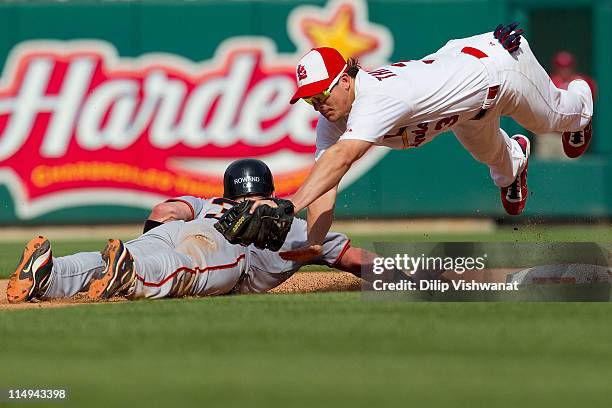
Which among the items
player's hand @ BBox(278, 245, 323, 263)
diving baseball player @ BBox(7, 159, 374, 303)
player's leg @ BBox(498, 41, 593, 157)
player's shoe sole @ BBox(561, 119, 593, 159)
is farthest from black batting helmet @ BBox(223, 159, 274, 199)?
player's shoe sole @ BBox(561, 119, 593, 159)

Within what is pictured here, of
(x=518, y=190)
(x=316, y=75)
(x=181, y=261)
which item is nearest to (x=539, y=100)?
(x=518, y=190)

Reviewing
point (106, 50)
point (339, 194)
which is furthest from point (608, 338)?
point (106, 50)

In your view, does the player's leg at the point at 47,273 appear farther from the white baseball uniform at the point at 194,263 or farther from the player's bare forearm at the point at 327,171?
the player's bare forearm at the point at 327,171

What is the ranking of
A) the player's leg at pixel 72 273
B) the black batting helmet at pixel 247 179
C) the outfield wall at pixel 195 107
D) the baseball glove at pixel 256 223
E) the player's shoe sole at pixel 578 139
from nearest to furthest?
the baseball glove at pixel 256 223, the player's leg at pixel 72 273, the black batting helmet at pixel 247 179, the player's shoe sole at pixel 578 139, the outfield wall at pixel 195 107

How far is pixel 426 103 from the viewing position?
6500mm

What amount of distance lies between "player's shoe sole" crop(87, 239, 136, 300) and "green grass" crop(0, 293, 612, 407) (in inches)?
4.3

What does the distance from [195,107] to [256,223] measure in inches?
345

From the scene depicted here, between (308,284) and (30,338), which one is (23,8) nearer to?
(308,284)

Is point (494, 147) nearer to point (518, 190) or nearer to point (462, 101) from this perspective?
point (518, 190)

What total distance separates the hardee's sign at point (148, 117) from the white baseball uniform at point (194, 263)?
7.40 metres

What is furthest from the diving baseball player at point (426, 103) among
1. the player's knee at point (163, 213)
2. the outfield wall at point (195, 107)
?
the outfield wall at point (195, 107)

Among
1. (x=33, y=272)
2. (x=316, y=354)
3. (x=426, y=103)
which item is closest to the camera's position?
(x=316, y=354)

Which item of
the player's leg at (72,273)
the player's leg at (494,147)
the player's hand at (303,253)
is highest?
the player's leg at (494,147)

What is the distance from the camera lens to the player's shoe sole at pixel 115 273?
586cm
